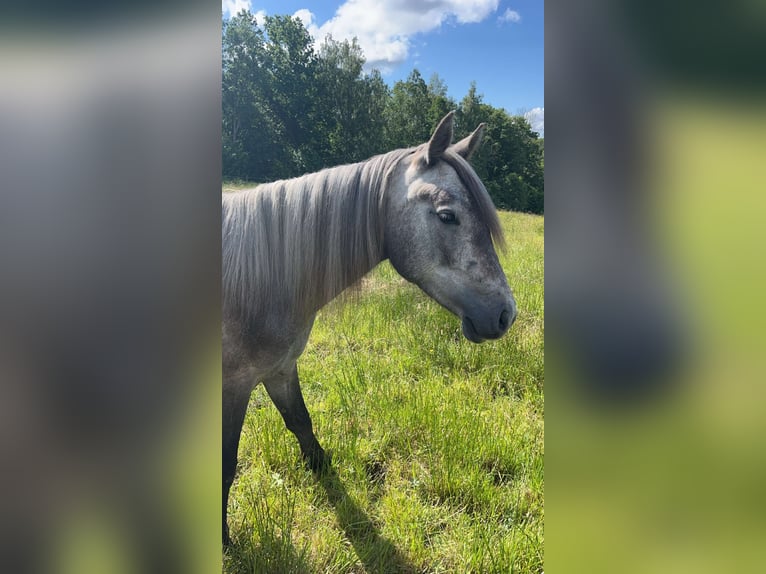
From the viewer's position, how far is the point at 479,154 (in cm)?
165

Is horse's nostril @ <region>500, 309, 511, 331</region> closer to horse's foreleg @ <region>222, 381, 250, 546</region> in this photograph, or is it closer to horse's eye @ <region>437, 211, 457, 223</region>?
horse's eye @ <region>437, 211, 457, 223</region>

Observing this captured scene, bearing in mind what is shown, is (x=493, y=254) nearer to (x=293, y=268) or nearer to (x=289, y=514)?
(x=293, y=268)

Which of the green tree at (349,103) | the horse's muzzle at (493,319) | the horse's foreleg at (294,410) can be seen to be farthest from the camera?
the horse's foreleg at (294,410)

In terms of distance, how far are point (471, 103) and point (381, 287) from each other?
0.82 metres

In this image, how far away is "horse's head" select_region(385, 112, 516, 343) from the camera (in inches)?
48.9

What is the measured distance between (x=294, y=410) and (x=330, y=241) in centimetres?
79

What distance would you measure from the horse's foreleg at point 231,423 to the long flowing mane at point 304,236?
275 millimetres


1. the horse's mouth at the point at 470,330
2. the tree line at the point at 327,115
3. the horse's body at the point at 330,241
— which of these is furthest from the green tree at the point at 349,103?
the horse's mouth at the point at 470,330

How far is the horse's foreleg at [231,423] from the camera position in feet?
4.52

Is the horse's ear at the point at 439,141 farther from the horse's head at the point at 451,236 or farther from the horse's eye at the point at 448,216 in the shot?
the horse's eye at the point at 448,216

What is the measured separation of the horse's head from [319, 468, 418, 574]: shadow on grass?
0.78 metres

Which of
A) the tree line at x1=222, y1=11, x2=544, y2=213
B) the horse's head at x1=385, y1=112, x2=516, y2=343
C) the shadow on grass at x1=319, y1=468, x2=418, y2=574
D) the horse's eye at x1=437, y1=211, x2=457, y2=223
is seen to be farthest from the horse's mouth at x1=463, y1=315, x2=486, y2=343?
the shadow on grass at x1=319, y1=468, x2=418, y2=574

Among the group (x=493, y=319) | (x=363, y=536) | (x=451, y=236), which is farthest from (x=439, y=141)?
(x=363, y=536)
